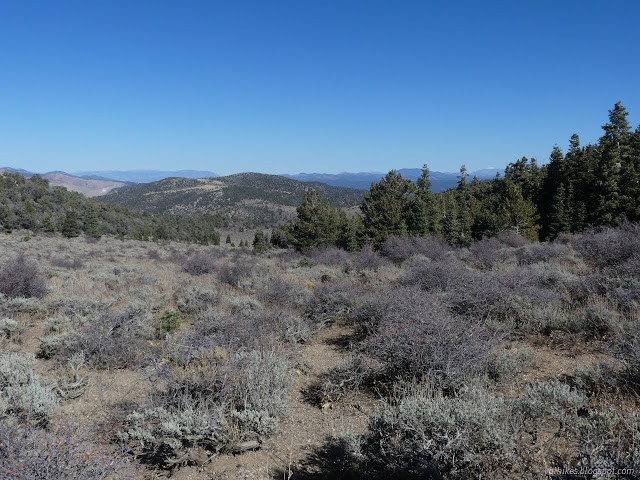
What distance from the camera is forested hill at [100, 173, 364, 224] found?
374 ft

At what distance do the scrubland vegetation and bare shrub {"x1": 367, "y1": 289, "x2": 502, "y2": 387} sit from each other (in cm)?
3

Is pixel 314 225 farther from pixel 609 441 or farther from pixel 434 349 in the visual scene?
pixel 609 441

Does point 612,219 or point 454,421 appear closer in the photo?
point 454,421

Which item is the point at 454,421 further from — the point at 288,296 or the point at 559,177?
the point at 559,177

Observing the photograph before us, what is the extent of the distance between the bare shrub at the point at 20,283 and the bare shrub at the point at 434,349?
8651 mm

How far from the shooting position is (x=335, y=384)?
4.61m

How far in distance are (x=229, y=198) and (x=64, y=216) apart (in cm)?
8693

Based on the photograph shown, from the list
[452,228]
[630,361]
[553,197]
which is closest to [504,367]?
→ [630,361]

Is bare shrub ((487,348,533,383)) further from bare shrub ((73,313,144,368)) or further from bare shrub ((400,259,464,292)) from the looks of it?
bare shrub ((73,313,144,368))

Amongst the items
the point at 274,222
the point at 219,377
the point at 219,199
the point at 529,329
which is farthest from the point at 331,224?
the point at 219,199

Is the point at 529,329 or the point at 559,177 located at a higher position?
the point at 559,177

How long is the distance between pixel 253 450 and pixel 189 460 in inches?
24.1

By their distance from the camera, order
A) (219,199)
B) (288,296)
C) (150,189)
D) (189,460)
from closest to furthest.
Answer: (189,460) < (288,296) < (219,199) < (150,189)

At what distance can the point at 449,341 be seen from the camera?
4.36m
